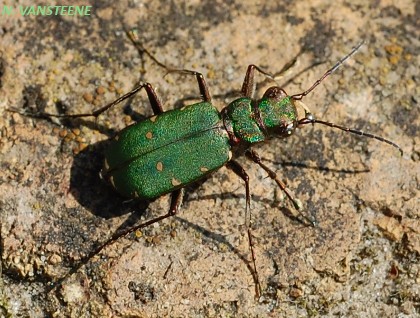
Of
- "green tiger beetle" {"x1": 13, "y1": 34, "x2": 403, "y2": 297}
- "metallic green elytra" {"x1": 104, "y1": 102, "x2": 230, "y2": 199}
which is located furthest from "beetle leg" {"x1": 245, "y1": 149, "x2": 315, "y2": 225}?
"metallic green elytra" {"x1": 104, "y1": 102, "x2": 230, "y2": 199}

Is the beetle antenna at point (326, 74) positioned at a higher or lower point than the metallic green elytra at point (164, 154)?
higher

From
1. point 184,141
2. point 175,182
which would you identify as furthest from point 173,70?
point 175,182

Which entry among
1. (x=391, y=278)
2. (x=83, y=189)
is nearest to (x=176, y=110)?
(x=83, y=189)

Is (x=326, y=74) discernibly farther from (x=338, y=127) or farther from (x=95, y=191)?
(x=95, y=191)

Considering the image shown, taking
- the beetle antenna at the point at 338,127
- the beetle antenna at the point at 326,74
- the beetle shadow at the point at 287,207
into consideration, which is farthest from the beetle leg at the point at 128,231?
the beetle antenna at the point at 326,74

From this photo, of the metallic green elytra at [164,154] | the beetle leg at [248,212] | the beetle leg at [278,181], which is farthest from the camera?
the beetle leg at [278,181]

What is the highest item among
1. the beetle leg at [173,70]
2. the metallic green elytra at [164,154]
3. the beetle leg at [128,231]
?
the beetle leg at [173,70]

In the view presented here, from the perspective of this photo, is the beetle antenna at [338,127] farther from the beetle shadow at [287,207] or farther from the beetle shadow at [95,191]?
the beetle shadow at [95,191]
